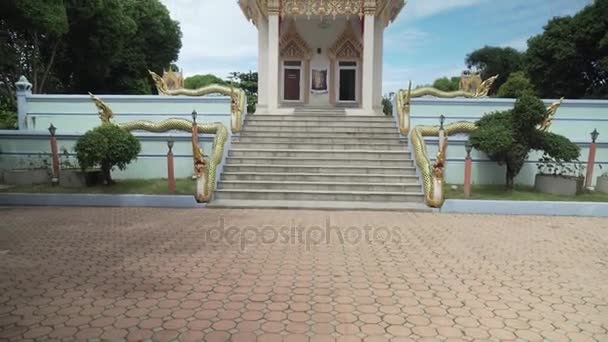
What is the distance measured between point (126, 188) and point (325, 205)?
4.19 meters

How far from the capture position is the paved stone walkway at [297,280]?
126 inches

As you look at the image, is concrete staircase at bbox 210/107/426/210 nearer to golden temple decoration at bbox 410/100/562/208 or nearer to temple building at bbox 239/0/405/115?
golden temple decoration at bbox 410/100/562/208

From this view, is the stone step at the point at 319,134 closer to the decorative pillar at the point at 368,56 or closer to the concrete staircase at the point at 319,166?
the concrete staircase at the point at 319,166

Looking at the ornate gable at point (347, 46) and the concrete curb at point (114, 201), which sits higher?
the ornate gable at point (347, 46)

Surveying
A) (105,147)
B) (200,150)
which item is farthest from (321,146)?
(105,147)

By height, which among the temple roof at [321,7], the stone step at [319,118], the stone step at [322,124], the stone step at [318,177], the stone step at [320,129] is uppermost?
the temple roof at [321,7]

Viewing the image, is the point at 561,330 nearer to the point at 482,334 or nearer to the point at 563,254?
the point at 482,334

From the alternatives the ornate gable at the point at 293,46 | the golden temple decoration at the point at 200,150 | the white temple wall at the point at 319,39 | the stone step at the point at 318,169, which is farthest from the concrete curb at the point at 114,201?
the ornate gable at the point at 293,46

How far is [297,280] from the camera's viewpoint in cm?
423

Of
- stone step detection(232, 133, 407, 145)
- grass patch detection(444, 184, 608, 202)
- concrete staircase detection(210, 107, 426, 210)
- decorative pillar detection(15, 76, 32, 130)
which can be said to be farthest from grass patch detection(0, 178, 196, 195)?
grass patch detection(444, 184, 608, 202)

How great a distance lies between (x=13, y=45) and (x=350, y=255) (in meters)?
19.4

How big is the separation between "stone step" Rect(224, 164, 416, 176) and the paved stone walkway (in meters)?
2.73

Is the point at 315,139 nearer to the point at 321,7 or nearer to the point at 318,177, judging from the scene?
the point at 318,177

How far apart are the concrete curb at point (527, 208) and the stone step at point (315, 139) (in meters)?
2.98
